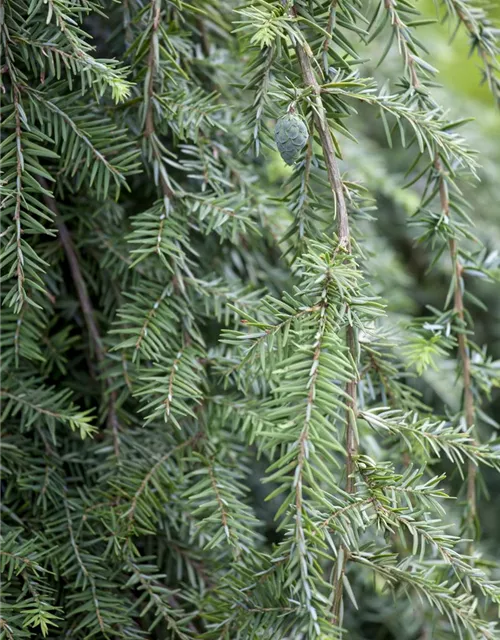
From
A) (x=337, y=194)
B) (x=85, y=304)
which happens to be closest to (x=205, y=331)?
(x=85, y=304)

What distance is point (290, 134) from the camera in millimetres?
311

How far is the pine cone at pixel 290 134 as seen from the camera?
0.31 metres

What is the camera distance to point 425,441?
366 mm

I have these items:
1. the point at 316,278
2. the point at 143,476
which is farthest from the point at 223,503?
the point at 316,278

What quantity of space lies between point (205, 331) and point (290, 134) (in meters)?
0.22

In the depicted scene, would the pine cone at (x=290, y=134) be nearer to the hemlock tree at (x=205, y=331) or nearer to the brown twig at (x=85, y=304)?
the hemlock tree at (x=205, y=331)

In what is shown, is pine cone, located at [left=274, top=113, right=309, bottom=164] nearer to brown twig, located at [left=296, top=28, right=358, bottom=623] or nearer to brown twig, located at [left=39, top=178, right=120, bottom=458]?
brown twig, located at [left=296, top=28, right=358, bottom=623]

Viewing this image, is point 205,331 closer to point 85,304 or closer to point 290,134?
point 85,304

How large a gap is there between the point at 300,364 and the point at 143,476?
0.56ft

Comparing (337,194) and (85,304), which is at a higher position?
(337,194)

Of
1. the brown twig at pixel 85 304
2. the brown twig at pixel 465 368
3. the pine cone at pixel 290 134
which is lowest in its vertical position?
the brown twig at pixel 85 304

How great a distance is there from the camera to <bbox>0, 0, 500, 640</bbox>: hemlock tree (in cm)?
32

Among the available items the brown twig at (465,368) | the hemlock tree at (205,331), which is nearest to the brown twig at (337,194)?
the hemlock tree at (205,331)

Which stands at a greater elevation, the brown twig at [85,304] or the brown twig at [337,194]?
the brown twig at [337,194]
